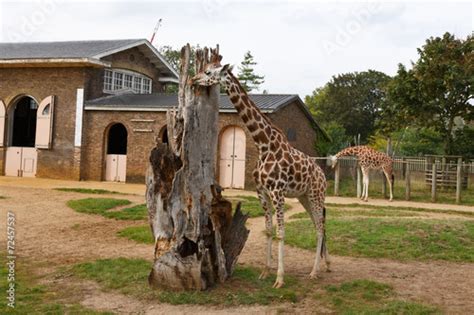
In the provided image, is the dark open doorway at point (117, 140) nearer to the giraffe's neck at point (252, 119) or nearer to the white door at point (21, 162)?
the white door at point (21, 162)

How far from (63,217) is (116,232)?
2258 millimetres

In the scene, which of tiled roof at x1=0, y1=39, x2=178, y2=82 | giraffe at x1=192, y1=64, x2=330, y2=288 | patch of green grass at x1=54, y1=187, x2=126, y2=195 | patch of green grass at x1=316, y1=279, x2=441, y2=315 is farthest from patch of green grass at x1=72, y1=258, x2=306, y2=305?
tiled roof at x1=0, y1=39, x2=178, y2=82

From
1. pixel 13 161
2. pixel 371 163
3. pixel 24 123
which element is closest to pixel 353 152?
pixel 371 163

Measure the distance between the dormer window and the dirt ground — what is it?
35.1 ft

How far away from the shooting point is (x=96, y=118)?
2173cm

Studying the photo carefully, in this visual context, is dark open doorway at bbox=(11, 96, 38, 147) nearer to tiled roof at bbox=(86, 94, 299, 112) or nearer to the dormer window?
the dormer window

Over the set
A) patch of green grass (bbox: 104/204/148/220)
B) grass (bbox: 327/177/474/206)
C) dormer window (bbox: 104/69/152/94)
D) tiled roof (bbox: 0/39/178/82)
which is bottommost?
patch of green grass (bbox: 104/204/148/220)

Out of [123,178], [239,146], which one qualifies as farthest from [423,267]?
[123,178]

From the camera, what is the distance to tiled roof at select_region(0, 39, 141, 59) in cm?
2194

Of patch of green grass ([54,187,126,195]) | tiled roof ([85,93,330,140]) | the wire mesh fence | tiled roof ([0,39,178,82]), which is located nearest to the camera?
patch of green grass ([54,187,126,195])

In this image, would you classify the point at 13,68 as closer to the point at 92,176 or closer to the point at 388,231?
the point at 92,176

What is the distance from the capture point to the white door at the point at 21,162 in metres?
22.9

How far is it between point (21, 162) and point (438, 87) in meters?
18.5

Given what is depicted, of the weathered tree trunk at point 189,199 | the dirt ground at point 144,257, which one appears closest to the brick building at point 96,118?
the dirt ground at point 144,257
